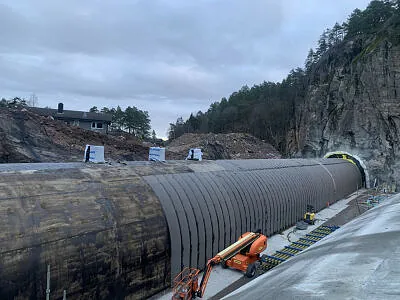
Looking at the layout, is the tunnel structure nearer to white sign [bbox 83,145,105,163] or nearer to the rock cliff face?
white sign [bbox 83,145,105,163]

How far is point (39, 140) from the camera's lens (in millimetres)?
26328

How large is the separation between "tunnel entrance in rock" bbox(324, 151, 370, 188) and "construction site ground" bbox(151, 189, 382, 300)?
724 centimetres

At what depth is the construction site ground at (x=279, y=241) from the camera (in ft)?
34.7

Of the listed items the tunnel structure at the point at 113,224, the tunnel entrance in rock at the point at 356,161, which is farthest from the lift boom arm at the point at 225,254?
the tunnel entrance in rock at the point at 356,161

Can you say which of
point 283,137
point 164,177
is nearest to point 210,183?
point 164,177

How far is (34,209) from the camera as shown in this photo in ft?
25.1

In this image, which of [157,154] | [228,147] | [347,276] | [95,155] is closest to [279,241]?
A: [157,154]

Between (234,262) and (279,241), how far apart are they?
16.5 ft

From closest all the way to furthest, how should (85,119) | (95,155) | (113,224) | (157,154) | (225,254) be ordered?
(113,224) → (225,254) → (95,155) → (157,154) → (85,119)

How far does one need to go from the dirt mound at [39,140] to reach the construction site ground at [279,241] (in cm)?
1791

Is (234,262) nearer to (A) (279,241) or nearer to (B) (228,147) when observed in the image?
(A) (279,241)

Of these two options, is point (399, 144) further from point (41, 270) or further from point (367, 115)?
point (41, 270)

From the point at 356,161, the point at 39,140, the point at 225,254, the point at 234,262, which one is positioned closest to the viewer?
the point at 225,254

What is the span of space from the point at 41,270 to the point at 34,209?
1.45 meters
